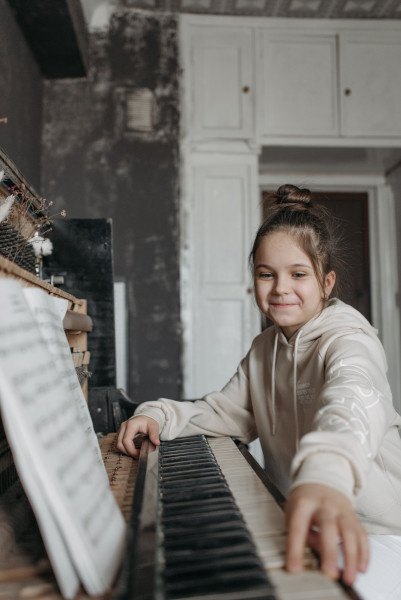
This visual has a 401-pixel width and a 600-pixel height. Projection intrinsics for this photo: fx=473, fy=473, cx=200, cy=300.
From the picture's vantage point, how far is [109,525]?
1.94ft

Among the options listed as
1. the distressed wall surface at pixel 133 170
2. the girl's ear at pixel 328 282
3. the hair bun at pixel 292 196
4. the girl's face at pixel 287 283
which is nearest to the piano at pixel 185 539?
the girl's face at pixel 287 283

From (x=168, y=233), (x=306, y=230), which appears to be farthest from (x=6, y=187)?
(x=168, y=233)

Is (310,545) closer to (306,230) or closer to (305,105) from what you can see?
(306,230)

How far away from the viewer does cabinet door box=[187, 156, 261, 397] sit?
391 cm

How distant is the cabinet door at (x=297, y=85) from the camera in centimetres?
401

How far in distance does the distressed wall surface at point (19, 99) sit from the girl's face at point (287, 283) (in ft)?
6.48

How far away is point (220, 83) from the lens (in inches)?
158

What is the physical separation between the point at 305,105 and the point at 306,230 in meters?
3.07

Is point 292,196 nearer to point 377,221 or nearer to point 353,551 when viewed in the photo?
point 353,551

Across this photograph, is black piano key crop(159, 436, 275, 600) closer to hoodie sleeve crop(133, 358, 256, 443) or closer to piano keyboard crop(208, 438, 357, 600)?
piano keyboard crop(208, 438, 357, 600)

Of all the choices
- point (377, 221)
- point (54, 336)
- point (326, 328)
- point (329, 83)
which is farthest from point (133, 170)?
point (54, 336)

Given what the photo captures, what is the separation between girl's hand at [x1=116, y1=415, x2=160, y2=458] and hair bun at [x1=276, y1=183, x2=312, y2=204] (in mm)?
796

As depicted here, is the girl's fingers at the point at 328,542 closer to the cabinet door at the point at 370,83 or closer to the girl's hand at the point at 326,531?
the girl's hand at the point at 326,531

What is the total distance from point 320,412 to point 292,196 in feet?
2.84
